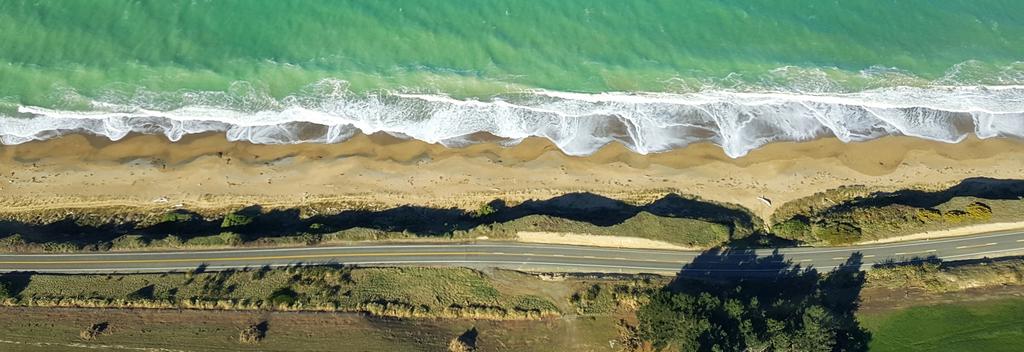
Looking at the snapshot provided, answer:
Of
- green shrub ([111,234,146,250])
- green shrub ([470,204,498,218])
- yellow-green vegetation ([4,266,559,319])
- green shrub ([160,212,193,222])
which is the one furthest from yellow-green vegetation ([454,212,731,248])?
green shrub ([111,234,146,250])

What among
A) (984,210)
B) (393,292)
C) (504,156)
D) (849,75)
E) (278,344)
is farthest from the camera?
(849,75)

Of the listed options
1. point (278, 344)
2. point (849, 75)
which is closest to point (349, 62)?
point (278, 344)

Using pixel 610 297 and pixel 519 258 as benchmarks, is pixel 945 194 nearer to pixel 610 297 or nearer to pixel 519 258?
pixel 610 297

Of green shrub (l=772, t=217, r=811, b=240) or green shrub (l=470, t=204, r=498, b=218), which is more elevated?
green shrub (l=772, t=217, r=811, b=240)

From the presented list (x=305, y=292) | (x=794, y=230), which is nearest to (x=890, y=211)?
(x=794, y=230)

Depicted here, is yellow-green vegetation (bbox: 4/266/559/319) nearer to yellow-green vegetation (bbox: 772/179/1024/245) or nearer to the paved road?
the paved road

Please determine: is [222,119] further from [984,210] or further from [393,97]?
[984,210]

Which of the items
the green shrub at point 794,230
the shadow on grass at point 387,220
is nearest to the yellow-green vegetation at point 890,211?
the green shrub at point 794,230
